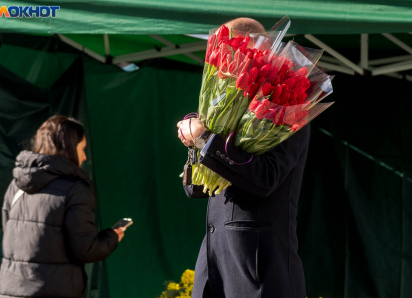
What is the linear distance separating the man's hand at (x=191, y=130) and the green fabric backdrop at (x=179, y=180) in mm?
2261

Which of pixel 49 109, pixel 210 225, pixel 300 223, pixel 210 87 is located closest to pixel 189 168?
pixel 210 225

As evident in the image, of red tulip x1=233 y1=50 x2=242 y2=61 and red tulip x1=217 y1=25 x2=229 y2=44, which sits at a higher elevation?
red tulip x1=217 y1=25 x2=229 y2=44

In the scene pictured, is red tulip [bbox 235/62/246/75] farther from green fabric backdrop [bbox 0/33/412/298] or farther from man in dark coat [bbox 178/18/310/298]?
green fabric backdrop [bbox 0/33/412/298]

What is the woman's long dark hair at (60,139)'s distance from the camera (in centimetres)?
252

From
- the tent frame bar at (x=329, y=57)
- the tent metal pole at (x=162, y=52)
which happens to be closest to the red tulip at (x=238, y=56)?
the tent frame bar at (x=329, y=57)

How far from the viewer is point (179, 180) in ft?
13.7

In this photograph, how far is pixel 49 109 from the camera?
3604 mm

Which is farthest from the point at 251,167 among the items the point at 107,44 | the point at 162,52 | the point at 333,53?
the point at 107,44

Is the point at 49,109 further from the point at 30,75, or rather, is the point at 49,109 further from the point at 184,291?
the point at 184,291

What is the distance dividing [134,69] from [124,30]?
1.68 metres

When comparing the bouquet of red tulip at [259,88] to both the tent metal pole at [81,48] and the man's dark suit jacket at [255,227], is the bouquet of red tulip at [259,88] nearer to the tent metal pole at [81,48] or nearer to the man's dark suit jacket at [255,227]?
the man's dark suit jacket at [255,227]

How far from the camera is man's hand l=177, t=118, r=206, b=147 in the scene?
157cm

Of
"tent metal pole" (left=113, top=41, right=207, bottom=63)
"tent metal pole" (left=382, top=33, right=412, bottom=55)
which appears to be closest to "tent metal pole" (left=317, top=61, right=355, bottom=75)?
"tent metal pole" (left=382, top=33, right=412, bottom=55)

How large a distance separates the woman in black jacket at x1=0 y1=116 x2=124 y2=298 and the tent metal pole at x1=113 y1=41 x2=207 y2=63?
5.11 feet
